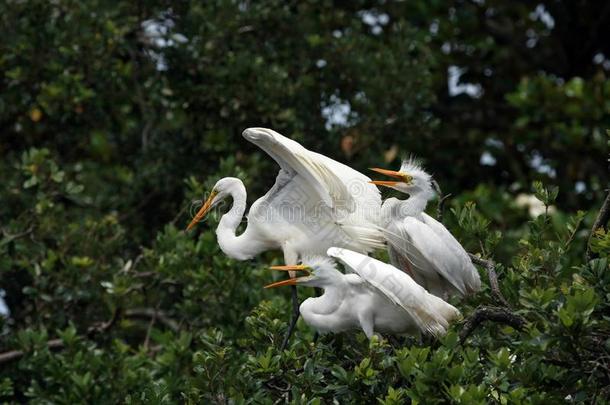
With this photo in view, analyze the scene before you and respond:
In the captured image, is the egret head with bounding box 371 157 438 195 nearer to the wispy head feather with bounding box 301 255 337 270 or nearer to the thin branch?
the wispy head feather with bounding box 301 255 337 270

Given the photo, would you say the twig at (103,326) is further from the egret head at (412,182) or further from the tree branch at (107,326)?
the egret head at (412,182)

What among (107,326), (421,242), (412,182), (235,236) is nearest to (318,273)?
(421,242)

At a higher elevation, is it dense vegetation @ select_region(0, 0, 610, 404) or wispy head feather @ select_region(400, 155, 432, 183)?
wispy head feather @ select_region(400, 155, 432, 183)

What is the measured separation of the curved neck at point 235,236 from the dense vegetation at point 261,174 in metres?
0.31

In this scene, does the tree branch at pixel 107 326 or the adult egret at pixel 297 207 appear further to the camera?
the tree branch at pixel 107 326

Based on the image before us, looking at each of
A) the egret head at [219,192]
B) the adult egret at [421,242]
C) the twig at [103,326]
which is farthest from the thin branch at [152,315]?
Answer: the adult egret at [421,242]

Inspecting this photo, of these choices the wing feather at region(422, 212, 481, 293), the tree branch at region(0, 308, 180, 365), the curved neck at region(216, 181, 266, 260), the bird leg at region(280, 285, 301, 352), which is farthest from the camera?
the tree branch at region(0, 308, 180, 365)

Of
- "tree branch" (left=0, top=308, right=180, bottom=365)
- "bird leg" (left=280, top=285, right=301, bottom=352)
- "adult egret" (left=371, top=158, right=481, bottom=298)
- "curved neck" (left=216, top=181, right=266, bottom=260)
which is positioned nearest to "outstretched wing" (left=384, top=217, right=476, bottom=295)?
"adult egret" (left=371, top=158, right=481, bottom=298)

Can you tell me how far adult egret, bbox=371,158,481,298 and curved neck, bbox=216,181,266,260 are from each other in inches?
27.2

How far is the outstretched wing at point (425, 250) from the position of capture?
429cm

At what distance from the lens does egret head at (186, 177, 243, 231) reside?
4973 mm

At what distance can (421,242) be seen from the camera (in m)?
4.35

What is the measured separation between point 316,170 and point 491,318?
1.13m

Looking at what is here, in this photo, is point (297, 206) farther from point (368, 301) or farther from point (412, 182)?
point (368, 301)
